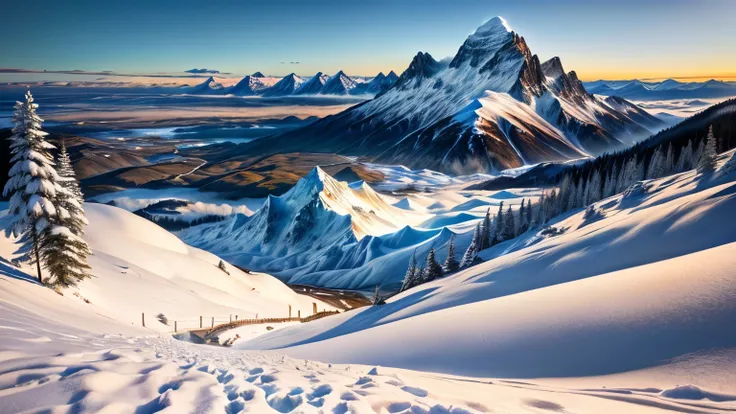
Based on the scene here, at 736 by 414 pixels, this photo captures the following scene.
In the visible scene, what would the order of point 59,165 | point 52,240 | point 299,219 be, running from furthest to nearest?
point 299,219, point 59,165, point 52,240

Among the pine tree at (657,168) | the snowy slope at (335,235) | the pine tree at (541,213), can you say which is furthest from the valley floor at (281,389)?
Answer: the snowy slope at (335,235)

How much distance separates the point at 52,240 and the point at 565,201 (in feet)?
281

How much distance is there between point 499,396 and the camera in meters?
9.05

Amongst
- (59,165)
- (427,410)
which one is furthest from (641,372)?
(59,165)

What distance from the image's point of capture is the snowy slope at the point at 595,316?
11.3 metres

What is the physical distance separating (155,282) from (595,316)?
41.5m

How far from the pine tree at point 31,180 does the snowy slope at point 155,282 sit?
2541 millimetres

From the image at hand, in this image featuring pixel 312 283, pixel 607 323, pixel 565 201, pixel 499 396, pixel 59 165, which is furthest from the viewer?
pixel 312 283

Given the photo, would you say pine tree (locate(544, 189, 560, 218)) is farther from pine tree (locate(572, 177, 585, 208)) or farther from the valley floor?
the valley floor

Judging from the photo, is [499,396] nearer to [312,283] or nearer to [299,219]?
[312,283]

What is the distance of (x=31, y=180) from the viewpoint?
24766 millimetres

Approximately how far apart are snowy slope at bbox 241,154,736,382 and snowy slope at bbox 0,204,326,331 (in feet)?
66.7

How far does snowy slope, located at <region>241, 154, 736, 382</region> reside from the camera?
1134 cm

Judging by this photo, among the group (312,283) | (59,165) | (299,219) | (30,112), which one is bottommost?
(312,283)
